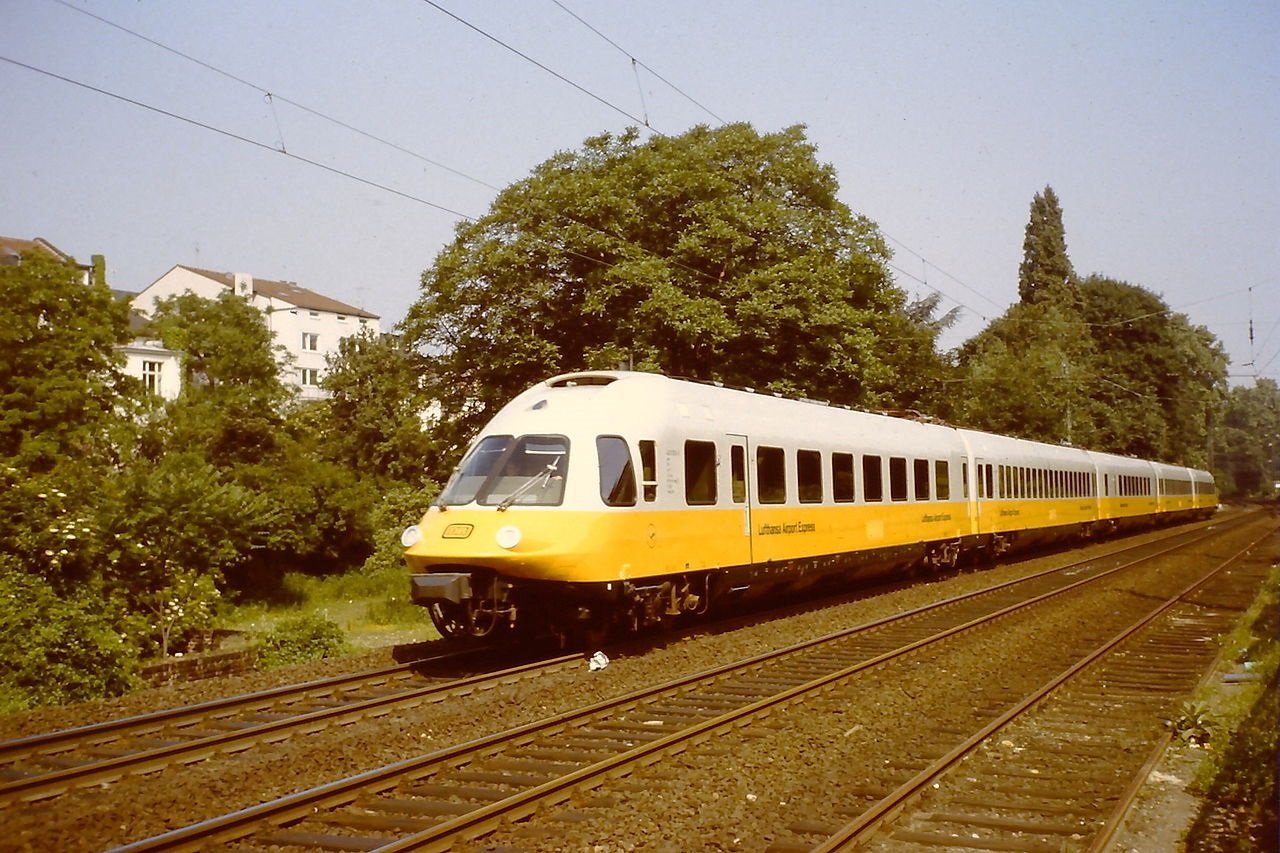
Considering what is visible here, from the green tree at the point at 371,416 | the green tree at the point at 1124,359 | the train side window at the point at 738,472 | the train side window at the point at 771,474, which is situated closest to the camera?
the train side window at the point at 738,472

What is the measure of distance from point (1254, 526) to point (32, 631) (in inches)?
1980

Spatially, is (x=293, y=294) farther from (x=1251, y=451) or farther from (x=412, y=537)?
(x=1251, y=451)

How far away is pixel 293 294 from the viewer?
81812mm

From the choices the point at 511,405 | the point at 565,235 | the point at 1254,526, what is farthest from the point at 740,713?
the point at 1254,526

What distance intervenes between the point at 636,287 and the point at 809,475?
10550 millimetres

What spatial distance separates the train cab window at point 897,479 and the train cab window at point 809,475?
3.19 m

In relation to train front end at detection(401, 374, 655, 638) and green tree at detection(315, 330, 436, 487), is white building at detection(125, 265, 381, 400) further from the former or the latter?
train front end at detection(401, 374, 655, 638)

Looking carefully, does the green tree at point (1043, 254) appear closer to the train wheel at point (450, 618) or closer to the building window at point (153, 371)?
the building window at point (153, 371)

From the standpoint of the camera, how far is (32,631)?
13516 millimetres

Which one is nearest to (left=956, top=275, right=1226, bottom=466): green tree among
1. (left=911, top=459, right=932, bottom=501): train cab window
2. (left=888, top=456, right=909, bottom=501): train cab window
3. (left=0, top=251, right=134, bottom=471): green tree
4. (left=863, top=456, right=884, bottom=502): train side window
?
(left=911, top=459, right=932, bottom=501): train cab window

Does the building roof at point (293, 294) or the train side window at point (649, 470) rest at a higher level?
the building roof at point (293, 294)

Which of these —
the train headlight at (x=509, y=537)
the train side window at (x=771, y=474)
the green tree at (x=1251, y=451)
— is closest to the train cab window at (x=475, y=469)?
the train headlight at (x=509, y=537)

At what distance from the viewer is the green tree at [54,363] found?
1252 inches

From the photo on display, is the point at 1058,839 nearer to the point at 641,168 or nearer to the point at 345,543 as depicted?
the point at 641,168
